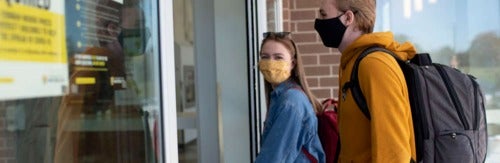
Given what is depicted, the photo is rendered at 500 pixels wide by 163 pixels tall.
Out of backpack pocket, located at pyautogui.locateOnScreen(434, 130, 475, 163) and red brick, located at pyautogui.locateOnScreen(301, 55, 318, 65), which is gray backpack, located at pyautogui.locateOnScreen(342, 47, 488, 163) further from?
red brick, located at pyautogui.locateOnScreen(301, 55, 318, 65)

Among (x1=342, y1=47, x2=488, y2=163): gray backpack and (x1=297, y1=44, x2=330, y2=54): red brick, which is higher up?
(x1=297, y1=44, x2=330, y2=54): red brick

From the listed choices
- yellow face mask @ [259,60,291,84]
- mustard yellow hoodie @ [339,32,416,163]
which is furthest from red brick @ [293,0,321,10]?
mustard yellow hoodie @ [339,32,416,163]

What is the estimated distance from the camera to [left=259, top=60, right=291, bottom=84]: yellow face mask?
8.52 ft

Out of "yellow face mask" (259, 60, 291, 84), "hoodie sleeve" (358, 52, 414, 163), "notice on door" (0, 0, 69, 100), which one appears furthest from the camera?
"yellow face mask" (259, 60, 291, 84)

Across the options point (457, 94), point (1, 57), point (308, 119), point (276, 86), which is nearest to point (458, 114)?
point (457, 94)

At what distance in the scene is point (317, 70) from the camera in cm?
402

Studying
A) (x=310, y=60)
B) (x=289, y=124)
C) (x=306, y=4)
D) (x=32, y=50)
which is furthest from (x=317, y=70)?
(x=32, y=50)

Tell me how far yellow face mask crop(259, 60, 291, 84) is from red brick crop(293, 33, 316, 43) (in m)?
1.42

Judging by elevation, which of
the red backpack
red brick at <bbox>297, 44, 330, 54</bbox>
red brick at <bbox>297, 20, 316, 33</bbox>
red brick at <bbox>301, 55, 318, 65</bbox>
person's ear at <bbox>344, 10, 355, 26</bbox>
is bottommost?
the red backpack

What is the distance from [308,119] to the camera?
237 centimetres

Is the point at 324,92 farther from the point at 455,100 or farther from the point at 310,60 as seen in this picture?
the point at 455,100

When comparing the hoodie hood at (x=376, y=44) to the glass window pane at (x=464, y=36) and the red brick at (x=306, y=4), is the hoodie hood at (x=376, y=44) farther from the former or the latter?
the glass window pane at (x=464, y=36)

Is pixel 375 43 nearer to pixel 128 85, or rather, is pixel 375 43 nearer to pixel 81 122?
pixel 128 85

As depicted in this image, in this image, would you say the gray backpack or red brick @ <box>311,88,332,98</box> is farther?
red brick @ <box>311,88,332,98</box>
